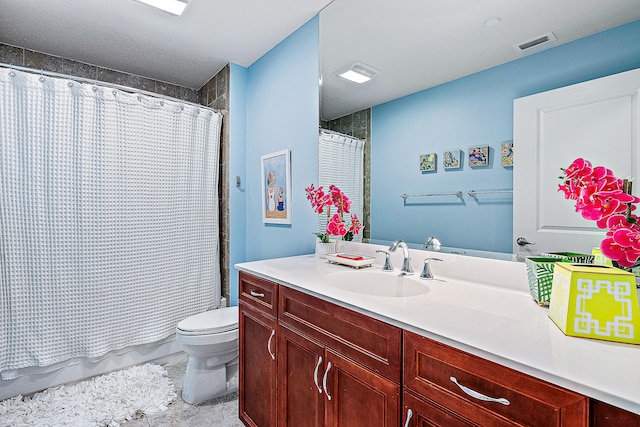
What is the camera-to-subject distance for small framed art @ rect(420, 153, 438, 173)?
1.47 m

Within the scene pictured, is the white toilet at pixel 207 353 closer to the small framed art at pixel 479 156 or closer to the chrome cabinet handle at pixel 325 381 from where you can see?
the chrome cabinet handle at pixel 325 381

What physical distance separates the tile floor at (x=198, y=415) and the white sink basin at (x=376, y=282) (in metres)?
1.04

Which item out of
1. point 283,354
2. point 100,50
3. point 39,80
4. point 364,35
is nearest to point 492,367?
point 283,354

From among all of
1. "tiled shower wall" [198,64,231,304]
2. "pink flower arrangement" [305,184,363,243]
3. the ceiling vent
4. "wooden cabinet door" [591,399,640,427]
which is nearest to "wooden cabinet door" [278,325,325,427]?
"pink flower arrangement" [305,184,363,243]

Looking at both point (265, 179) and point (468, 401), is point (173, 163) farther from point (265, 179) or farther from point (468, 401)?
point (468, 401)

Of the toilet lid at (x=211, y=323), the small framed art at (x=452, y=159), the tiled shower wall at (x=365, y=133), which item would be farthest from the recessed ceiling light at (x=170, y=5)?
the toilet lid at (x=211, y=323)

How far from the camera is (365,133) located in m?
1.77

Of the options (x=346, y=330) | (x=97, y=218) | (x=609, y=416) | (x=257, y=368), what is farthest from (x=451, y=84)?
(x=97, y=218)

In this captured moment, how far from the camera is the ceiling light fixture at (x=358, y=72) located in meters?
1.72

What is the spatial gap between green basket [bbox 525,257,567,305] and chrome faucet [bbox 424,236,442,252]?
0.46m

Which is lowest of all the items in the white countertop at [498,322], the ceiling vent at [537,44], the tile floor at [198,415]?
the tile floor at [198,415]

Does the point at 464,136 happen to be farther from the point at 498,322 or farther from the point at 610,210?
the point at 498,322

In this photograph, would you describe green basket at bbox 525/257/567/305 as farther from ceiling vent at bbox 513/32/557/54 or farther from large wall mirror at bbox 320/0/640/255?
ceiling vent at bbox 513/32/557/54

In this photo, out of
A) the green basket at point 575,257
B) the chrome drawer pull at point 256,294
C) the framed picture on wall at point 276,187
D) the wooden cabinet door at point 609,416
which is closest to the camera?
the wooden cabinet door at point 609,416
